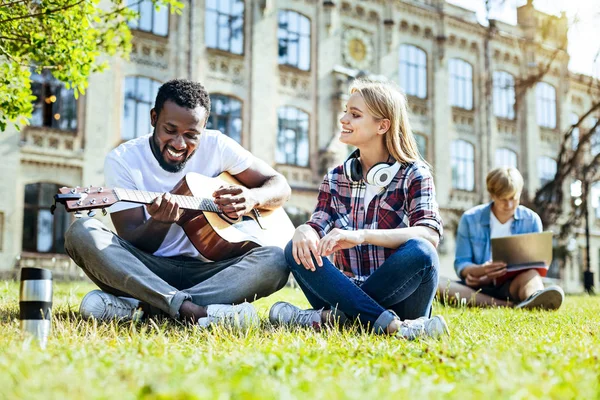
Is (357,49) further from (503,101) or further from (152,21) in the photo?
(503,101)

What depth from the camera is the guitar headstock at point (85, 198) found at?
163 inches

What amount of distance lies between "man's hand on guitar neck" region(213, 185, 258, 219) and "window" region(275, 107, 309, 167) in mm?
15969

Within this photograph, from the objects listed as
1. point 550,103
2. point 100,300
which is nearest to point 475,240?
point 100,300

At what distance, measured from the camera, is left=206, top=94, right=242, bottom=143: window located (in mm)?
20000

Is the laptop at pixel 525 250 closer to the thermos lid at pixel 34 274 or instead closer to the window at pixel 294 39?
the thermos lid at pixel 34 274

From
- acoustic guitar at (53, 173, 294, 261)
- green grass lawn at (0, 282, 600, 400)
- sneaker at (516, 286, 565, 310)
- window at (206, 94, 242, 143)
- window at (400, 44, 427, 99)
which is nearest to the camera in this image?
green grass lawn at (0, 282, 600, 400)

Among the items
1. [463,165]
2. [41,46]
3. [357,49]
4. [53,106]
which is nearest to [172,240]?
[41,46]

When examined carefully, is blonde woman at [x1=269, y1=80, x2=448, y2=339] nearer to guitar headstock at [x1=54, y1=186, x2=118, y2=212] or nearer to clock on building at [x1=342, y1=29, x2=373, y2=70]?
guitar headstock at [x1=54, y1=186, x2=118, y2=212]

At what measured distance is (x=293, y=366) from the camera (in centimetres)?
243

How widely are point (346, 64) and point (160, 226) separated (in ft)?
62.9

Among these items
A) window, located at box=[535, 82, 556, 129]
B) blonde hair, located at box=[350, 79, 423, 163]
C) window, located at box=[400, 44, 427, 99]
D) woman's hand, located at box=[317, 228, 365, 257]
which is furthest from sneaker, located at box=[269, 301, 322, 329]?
window, located at box=[535, 82, 556, 129]

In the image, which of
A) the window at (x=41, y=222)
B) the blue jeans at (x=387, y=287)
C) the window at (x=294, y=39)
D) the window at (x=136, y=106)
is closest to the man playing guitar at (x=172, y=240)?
the blue jeans at (x=387, y=287)

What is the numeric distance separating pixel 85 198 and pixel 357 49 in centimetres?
2020

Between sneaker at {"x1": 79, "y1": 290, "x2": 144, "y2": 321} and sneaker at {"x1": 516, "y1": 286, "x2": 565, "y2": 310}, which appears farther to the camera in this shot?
sneaker at {"x1": 516, "y1": 286, "x2": 565, "y2": 310}
